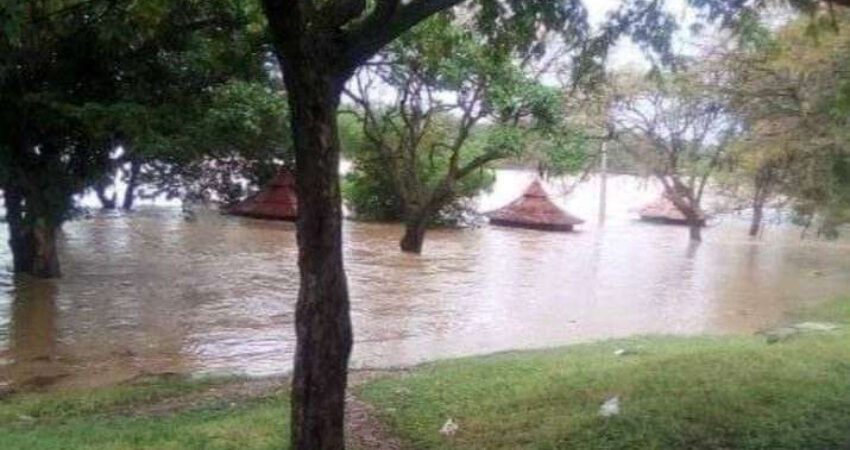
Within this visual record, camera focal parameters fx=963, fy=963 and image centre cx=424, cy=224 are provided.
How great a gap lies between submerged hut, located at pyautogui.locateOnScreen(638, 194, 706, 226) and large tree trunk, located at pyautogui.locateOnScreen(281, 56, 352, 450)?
3364 cm

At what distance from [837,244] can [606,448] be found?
27.0 m

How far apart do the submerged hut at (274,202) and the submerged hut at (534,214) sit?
7.29 meters

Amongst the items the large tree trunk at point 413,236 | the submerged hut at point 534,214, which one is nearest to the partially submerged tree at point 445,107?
the large tree trunk at point 413,236

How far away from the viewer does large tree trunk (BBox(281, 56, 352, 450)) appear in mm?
4605

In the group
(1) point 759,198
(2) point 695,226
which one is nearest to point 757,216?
(2) point 695,226

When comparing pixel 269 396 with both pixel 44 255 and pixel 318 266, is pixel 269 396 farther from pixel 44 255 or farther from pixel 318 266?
pixel 44 255

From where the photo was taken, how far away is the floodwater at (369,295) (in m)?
10.7

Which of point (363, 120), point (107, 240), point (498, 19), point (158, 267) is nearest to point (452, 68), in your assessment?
point (363, 120)

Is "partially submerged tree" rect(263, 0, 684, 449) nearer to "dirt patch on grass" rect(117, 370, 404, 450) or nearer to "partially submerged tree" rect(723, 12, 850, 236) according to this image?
"dirt patch on grass" rect(117, 370, 404, 450)

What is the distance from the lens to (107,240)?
20.4 m

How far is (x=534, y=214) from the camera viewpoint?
102ft

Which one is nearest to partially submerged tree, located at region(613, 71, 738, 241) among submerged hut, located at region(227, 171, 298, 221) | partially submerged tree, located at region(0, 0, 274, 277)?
submerged hut, located at region(227, 171, 298, 221)

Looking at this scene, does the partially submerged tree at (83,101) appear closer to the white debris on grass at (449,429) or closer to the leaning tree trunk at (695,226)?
the white debris on grass at (449,429)

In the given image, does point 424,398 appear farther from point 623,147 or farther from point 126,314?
point 623,147
